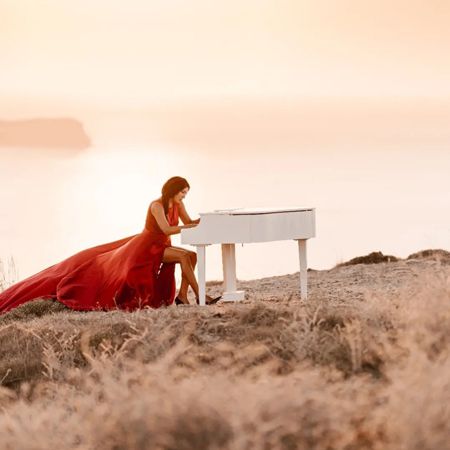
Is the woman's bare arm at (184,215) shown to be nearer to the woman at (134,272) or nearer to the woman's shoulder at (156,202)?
the woman at (134,272)

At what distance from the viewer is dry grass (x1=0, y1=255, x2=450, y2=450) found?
5297 mm

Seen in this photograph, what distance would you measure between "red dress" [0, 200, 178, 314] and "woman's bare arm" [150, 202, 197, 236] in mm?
81

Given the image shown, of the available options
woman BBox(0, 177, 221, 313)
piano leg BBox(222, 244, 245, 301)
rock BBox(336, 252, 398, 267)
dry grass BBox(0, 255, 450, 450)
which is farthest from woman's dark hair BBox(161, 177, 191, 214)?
rock BBox(336, 252, 398, 267)

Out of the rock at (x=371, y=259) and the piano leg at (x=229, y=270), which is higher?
the piano leg at (x=229, y=270)

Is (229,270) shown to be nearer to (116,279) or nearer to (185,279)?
Answer: (185,279)

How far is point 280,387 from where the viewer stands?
5.63 m

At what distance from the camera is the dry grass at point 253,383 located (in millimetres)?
5297

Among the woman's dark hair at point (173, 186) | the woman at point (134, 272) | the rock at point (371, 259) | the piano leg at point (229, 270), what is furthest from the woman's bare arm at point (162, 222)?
the rock at point (371, 259)

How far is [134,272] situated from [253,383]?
5.46 meters

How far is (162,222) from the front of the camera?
1122 centimetres

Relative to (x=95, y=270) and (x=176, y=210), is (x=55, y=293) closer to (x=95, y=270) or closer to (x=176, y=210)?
(x=95, y=270)

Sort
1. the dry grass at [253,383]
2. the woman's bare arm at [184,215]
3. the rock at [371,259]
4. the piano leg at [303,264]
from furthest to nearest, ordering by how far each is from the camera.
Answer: the rock at [371,259]
the piano leg at [303,264]
the woman's bare arm at [184,215]
the dry grass at [253,383]

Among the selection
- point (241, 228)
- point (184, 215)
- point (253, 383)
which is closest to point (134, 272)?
point (184, 215)

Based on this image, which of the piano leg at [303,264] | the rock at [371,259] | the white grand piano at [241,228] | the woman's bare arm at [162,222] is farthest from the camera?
the rock at [371,259]
